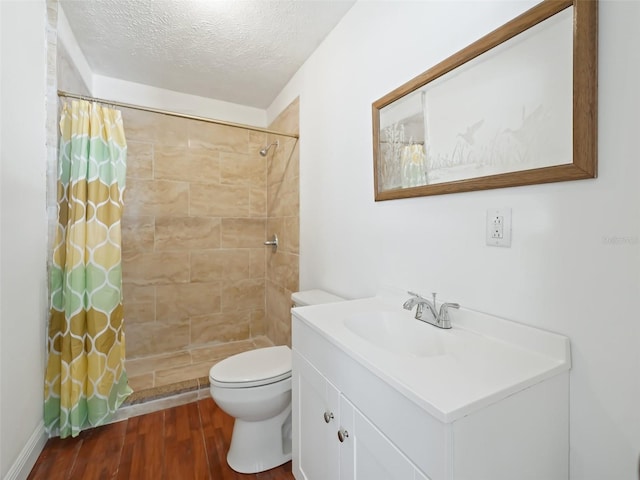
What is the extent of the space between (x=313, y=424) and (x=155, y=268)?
2.01 metres

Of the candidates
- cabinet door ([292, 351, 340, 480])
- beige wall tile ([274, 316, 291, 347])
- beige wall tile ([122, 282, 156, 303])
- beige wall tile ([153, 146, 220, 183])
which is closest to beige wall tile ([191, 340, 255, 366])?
beige wall tile ([274, 316, 291, 347])

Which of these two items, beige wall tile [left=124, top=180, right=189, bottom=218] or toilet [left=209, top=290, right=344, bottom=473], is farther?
beige wall tile [left=124, top=180, right=189, bottom=218]

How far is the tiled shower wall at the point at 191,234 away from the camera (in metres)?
2.42

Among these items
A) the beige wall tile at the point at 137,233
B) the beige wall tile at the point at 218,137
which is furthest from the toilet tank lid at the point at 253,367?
the beige wall tile at the point at 218,137

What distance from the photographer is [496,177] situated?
0.89 meters

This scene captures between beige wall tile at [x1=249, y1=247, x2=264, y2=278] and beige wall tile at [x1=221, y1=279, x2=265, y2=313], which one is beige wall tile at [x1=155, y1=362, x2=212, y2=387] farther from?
beige wall tile at [x1=249, y1=247, x2=264, y2=278]

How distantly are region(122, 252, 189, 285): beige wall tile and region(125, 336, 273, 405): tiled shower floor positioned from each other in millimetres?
631

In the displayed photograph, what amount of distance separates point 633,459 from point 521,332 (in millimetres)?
316

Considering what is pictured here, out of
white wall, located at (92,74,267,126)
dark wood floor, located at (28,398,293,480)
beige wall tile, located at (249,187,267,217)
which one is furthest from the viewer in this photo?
beige wall tile, located at (249,187,267,217)

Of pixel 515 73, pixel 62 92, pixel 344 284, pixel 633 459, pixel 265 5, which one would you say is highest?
pixel 265 5

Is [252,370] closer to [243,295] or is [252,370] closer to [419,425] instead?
[419,425]

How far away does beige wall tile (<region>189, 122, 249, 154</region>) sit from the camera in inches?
103

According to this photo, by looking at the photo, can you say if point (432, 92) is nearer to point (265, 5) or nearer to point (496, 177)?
point (496, 177)

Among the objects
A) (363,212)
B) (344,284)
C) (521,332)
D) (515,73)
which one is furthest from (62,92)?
(521,332)
